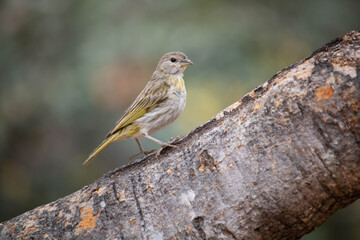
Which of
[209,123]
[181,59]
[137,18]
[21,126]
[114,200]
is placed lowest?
[114,200]

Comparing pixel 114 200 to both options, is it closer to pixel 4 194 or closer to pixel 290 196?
pixel 290 196

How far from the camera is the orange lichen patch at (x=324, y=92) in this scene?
81.7 inches

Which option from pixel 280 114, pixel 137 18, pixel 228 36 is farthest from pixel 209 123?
pixel 137 18

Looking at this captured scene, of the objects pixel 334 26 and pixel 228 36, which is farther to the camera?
pixel 334 26

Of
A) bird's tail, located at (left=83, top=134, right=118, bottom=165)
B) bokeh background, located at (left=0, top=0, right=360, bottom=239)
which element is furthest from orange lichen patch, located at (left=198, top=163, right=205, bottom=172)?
bokeh background, located at (left=0, top=0, right=360, bottom=239)

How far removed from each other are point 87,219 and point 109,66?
3008 mm

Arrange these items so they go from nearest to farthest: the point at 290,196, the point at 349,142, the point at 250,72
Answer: the point at 349,142 → the point at 290,196 → the point at 250,72

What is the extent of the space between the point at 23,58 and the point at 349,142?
15.4 feet

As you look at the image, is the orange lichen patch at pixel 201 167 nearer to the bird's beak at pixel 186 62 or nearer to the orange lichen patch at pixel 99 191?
the orange lichen patch at pixel 99 191

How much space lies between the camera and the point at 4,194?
17.0 ft

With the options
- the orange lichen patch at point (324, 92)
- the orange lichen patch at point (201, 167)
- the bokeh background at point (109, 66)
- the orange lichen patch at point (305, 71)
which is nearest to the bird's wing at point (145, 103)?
the bokeh background at point (109, 66)

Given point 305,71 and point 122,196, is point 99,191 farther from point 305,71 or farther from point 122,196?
point 305,71

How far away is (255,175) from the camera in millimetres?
2262

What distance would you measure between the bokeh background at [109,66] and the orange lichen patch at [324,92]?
2.68m
